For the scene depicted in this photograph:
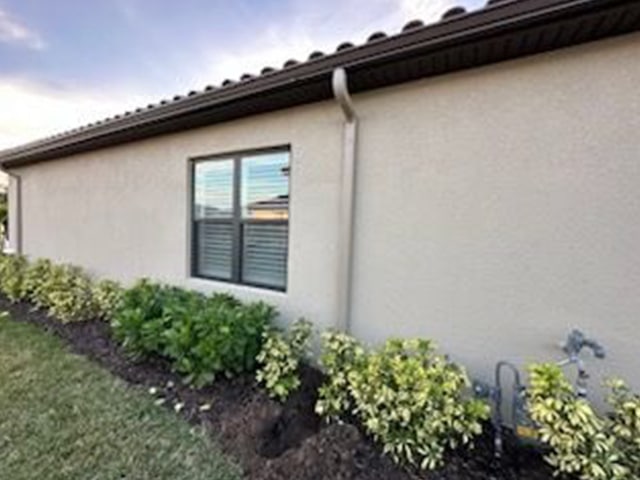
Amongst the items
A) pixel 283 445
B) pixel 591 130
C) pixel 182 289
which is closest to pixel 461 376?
pixel 283 445

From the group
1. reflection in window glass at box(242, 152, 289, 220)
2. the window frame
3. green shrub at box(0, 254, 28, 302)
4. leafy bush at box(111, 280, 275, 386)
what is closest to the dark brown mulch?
leafy bush at box(111, 280, 275, 386)

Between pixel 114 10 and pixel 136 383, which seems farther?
pixel 114 10

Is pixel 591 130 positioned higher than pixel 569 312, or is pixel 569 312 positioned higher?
pixel 591 130

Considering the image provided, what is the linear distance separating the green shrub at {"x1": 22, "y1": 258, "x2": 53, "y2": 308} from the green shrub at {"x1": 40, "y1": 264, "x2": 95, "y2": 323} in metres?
0.06

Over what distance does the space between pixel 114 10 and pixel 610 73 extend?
24.7 ft

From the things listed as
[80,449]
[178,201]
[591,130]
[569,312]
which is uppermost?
[591,130]

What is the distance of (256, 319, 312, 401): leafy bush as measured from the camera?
12.1ft

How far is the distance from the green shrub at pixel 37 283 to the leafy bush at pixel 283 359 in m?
5.42

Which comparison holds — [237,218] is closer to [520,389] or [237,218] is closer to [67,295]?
[67,295]

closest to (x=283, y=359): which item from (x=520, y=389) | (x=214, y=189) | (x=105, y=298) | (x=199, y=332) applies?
(x=199, y=332)

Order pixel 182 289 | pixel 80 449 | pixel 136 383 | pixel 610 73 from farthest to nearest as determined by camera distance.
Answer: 1. pixel 182 289
2. pixel 136 383
3. pixel 80 449
4. pixel 610 73

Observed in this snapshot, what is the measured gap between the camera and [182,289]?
573 cm

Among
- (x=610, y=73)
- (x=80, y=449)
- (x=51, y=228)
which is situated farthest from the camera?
(x=51, y=228)

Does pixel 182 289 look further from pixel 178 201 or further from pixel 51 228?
pixel 51 228
